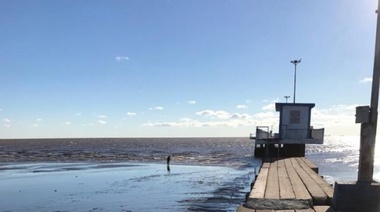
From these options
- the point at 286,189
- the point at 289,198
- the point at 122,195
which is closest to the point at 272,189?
the point at 286,189

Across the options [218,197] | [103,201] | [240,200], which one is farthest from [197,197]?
[103,201]

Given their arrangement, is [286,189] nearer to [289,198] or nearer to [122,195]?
[289,198]

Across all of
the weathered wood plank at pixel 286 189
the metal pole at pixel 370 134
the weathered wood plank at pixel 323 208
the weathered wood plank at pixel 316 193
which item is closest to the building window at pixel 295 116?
the weathered wood plank at pixel 286 189

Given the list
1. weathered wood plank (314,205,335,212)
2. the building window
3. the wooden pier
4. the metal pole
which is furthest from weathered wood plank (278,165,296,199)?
the building window

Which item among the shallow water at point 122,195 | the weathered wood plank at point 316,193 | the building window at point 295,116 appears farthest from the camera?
the building window at point 295,116

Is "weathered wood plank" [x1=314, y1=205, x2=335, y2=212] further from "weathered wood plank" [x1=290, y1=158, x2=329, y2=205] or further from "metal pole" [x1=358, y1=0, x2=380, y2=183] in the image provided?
"metal pole" [x1=358, y1=0, x2=380, y2=183]

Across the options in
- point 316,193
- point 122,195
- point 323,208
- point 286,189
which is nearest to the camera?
point 323,208

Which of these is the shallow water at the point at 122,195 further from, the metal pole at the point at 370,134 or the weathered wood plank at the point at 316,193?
the metal pole at the point at 370,134

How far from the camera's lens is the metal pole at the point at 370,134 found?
7.21m

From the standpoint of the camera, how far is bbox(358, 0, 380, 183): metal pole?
7211mm

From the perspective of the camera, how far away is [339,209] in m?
7.15

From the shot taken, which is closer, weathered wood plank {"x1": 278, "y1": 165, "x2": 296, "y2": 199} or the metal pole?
the metal pole

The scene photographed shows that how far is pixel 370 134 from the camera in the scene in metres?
7.32

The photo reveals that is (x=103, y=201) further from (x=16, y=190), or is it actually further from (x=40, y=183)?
(x=40, y=183)
